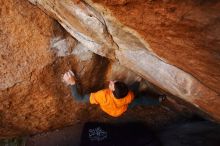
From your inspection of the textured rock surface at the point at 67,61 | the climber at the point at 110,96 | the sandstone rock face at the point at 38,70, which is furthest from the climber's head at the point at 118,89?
the sandstone rock face at the point at 38,70

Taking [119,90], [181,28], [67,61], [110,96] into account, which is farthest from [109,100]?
[181,28]

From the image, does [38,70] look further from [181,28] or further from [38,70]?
[181,28]

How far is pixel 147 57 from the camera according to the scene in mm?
3670

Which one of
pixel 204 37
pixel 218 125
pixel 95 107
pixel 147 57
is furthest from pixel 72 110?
pixel 204 37

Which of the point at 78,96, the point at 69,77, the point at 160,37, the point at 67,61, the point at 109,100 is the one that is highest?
the point at 160,37

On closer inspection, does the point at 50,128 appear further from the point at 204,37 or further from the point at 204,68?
the point at 204,37

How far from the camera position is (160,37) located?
293 cm

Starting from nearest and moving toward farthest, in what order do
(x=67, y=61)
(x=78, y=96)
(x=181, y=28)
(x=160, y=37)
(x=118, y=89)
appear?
(x=181, y=28) < (x=160, y=37) < (x=118, y=89) < (x=67, y=61) < (x=78, y=96)

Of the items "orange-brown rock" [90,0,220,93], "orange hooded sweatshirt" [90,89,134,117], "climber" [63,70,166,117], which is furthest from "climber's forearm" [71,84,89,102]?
"orange-brown rock" [90,0,220,93]

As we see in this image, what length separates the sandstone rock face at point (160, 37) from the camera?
245cm

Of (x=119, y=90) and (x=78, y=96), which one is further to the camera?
(x=78, y=96)

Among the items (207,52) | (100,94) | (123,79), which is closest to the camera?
(207,52)

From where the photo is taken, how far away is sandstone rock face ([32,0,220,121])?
245 centimetres

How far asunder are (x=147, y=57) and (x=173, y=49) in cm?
65
